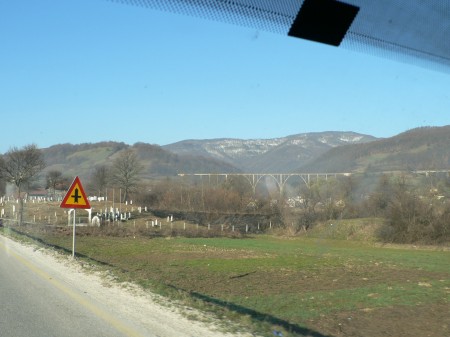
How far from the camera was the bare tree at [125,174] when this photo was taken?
92.1 m

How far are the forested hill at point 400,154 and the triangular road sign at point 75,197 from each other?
34.3 metres

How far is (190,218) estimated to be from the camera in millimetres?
80938

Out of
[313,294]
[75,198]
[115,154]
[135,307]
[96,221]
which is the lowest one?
[313,294]

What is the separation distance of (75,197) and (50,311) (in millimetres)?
11320

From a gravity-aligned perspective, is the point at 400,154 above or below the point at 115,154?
below

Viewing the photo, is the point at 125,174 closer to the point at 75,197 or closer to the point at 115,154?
the point at 115,154

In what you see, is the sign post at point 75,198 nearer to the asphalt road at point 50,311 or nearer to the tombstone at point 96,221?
the asphalt road at point 50,311

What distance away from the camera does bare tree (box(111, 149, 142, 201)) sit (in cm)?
9212

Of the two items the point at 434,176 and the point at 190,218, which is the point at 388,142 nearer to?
the point at 434,176

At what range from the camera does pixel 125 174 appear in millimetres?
92500

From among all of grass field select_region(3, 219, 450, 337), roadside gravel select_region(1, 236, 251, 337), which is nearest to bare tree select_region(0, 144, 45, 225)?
grass field select_region(3, 219, 450, 337)

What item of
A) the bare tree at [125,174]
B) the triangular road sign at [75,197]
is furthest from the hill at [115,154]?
the triangular road sign at [75,197]

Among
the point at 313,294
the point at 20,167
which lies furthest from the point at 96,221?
the point at 313,294

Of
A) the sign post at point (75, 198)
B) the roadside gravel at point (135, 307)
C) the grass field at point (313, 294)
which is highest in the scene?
the sign post at point (75, 198)
